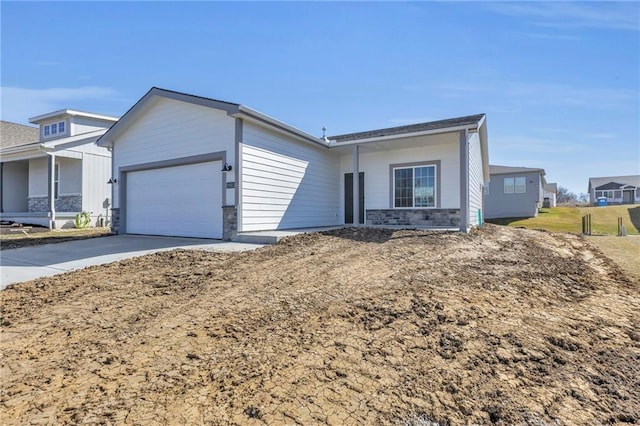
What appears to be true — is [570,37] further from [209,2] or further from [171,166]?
[171,166]

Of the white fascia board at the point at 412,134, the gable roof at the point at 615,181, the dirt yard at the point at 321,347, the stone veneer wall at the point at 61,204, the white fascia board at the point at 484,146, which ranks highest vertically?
the gable roof at the point at 615,181

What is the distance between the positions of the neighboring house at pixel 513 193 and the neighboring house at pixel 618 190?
85.4 ft

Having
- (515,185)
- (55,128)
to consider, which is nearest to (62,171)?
(55,128)

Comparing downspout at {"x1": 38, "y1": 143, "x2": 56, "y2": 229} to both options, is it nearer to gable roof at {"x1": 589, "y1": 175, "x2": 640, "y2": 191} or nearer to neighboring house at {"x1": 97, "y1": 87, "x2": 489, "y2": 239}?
neighboring house at {"x1": 97, "y1": 87, "x2": 489, "y2": 239}

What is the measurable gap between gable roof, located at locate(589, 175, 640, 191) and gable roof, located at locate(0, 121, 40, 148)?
63.6 metres

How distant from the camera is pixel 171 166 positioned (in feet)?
36.1

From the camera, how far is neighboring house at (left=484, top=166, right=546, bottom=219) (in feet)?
87.7

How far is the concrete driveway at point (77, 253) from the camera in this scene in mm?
6412

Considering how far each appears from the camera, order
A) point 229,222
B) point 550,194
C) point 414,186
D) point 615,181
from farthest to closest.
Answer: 1. point 615,181
2. point 550,194
3. point 414,186
4. point 229,222

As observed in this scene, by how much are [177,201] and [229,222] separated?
2.70 m

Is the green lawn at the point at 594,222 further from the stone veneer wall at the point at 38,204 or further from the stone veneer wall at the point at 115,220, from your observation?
the stone veneer wall at the point at 38,204

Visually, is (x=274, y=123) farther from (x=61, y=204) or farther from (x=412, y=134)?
(x=61, y=204)

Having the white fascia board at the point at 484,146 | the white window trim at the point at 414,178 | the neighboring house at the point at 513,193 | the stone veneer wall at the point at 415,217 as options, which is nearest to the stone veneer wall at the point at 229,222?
the stone veneer wall at the point at 415,217

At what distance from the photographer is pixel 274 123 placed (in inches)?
396
